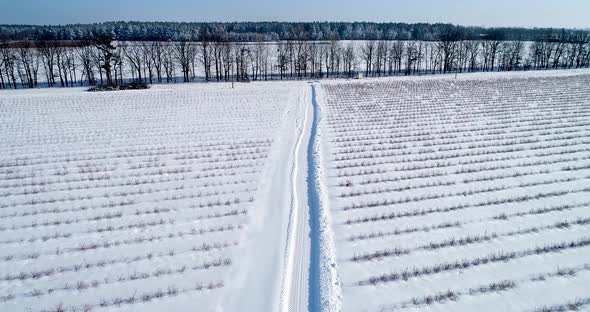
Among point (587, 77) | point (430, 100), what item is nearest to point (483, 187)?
point (430, 100)

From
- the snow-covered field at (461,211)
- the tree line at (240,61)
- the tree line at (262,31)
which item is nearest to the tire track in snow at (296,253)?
the snow-covered field at (461,211)

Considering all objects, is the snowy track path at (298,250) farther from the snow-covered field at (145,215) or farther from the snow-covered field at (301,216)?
the snow-covered field at (145,215)

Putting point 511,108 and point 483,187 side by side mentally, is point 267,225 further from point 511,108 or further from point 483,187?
point 511,108

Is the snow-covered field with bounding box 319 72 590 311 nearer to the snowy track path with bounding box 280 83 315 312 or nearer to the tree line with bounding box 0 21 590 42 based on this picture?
the snowy track path with bounding box 280 83 315 312

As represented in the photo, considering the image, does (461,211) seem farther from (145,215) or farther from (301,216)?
(145,215)

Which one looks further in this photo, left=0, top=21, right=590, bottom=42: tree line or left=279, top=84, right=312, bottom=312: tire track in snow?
left=0, top=21, right=590, bottom=42: tree line

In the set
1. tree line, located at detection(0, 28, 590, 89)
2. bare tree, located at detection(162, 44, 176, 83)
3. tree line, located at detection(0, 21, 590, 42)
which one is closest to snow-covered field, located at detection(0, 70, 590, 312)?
bare tree, located at detection(162, 44, 176, 83)
